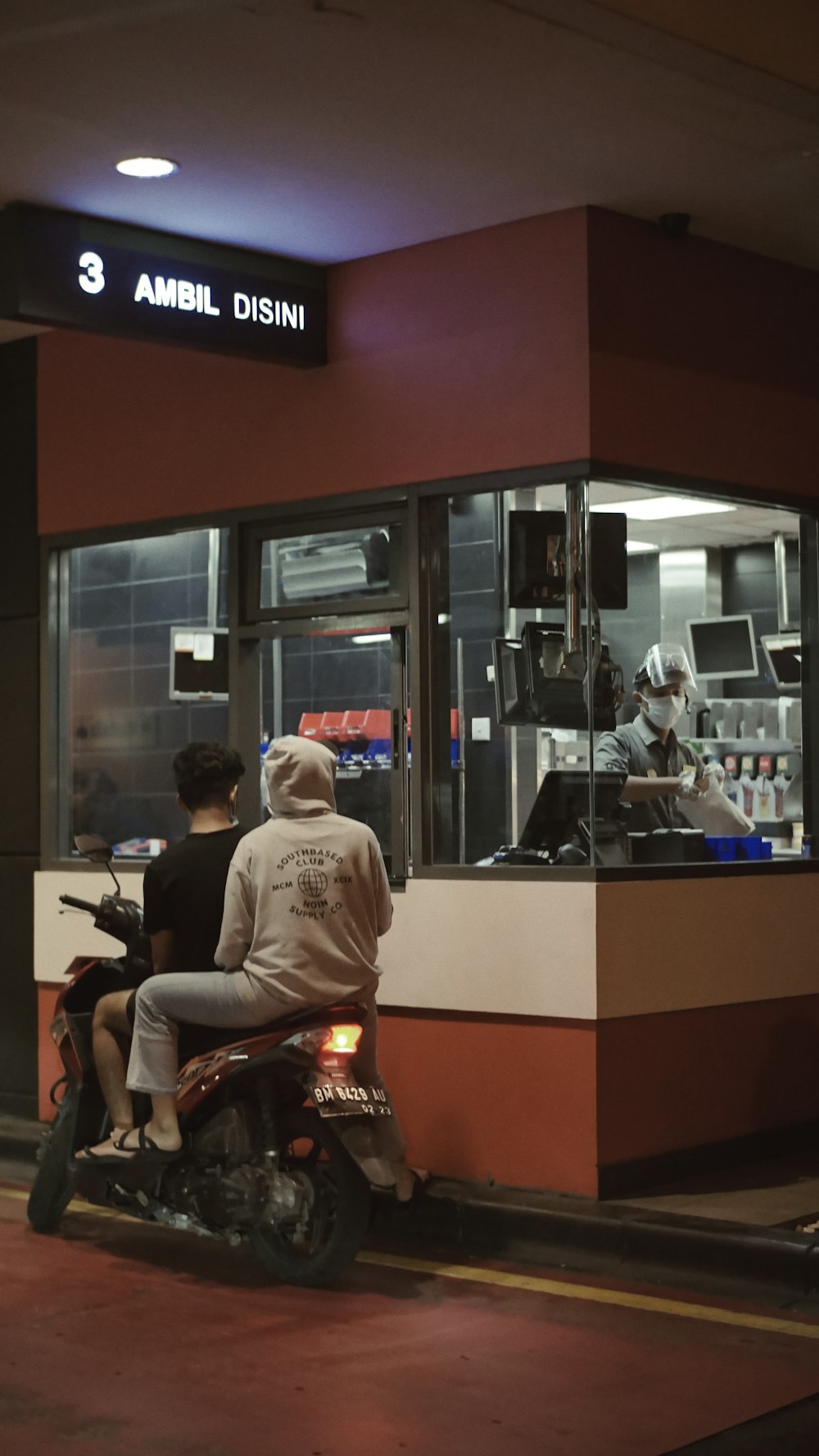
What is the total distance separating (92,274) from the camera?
22.7 ft

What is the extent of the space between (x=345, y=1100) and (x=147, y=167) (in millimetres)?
3407

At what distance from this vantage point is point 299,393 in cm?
780

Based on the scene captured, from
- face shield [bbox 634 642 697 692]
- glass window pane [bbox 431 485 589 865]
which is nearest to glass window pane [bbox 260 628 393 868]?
glass window pane [bbox 431 485 589 865]

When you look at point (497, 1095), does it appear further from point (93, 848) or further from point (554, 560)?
point (554, 560)

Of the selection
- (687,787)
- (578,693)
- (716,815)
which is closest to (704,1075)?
(716,815)

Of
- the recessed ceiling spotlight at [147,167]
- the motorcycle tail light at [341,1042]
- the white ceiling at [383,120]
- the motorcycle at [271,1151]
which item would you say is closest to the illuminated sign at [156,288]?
the white ceiling at [383,120]

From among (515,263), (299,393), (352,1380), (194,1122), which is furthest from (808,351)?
(352,1380)

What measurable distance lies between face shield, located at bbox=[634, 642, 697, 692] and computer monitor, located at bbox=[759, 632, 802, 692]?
0.47 metres

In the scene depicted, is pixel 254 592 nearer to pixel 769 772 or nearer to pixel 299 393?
pixel 299 393

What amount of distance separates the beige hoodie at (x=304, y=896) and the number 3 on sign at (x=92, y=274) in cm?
206

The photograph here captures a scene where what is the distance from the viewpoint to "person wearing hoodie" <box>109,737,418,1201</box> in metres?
5.89

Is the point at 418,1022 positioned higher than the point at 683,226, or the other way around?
the point at 683,226

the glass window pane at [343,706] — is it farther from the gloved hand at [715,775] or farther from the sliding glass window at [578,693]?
the gloved hand at [715,775]

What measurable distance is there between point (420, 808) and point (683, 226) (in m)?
2.57
